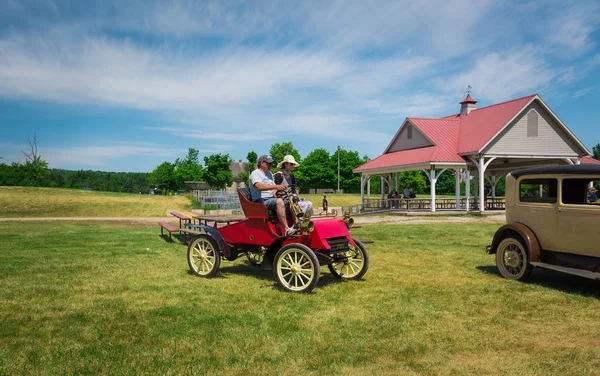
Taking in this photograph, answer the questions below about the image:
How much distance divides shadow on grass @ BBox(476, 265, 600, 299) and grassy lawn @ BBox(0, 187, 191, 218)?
2425 centimetres

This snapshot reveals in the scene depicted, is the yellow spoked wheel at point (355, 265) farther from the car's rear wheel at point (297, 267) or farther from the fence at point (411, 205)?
the fence at point (411, 205)

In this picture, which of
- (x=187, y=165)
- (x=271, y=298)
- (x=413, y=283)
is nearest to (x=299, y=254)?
(x=271, y=298)

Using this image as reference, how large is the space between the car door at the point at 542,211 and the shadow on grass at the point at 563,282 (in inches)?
24.1

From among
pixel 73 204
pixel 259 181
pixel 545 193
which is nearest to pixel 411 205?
pixel 545 193

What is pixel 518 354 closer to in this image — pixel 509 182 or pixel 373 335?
pixel 373 335

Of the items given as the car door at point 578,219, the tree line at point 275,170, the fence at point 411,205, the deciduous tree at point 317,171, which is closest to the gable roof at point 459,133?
the fence at point 411,205

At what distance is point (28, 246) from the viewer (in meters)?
11.8

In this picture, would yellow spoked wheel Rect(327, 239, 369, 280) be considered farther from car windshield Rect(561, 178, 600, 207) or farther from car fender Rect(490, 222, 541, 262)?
car windshield Rect(561, 178, 600, 207)

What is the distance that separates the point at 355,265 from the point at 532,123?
905 inches

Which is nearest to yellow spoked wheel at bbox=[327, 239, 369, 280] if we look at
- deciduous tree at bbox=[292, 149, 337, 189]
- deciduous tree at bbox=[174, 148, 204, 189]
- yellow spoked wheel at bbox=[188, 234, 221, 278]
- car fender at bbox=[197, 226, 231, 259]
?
car fender at bbox=[197, 226, 231, 259]

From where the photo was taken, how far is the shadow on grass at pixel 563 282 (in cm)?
652

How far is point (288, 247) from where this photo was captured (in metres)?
6.52

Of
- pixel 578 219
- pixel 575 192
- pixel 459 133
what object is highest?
pixel 459 133

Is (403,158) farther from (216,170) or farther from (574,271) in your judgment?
(216,170)
